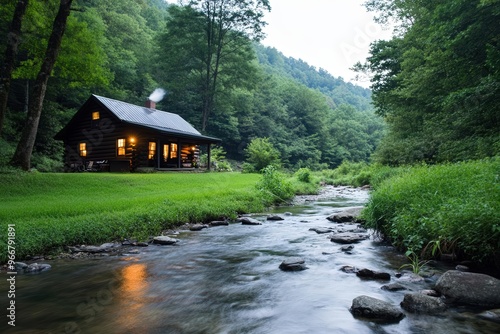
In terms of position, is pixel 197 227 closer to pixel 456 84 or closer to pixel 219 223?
pixel 219 223

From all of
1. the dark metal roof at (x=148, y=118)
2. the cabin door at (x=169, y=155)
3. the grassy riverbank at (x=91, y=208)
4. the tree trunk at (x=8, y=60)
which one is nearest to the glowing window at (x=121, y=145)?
the dark metal roof at (x=148, y=118)

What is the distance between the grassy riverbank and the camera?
7.31 meters

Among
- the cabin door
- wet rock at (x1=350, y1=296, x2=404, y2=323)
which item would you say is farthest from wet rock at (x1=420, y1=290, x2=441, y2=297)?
the cabin door

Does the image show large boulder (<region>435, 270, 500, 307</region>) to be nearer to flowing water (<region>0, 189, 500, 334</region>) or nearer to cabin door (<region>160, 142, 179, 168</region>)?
flowing water (<region>0, 189, 500, 334</region>)

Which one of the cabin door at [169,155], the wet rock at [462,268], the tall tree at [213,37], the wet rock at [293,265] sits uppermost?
the tall tree at [213,37]

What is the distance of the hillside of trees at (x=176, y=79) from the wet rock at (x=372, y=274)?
15.2 meters

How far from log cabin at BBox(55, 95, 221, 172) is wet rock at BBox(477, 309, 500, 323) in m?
21.0

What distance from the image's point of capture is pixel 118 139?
2409 centimetres

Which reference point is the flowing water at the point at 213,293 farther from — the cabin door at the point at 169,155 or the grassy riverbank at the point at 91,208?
the cabin door at the point at 169,155

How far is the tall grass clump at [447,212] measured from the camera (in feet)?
17.0

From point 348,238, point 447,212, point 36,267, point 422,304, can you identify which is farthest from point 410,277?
point 36,267

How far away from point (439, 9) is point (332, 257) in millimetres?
11586

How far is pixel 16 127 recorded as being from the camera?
2472 centimetres

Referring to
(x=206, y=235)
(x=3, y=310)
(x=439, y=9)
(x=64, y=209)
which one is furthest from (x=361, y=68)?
(x=3, y=310)
